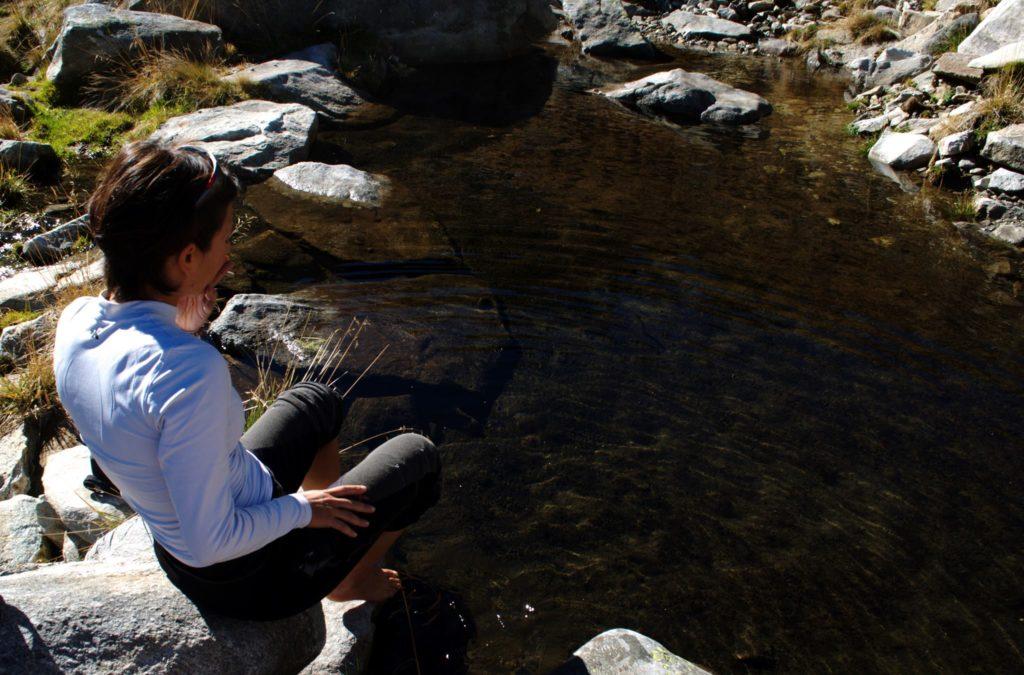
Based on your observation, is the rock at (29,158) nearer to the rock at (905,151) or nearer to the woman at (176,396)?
the woman at (176,396)

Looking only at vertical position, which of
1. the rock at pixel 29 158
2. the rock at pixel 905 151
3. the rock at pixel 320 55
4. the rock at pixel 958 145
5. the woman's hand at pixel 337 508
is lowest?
the rock at pixel 29 158

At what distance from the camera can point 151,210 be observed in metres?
2.16

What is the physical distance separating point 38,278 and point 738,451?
509 centimetres

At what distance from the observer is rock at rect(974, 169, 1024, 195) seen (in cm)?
891

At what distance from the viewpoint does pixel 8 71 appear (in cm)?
1095

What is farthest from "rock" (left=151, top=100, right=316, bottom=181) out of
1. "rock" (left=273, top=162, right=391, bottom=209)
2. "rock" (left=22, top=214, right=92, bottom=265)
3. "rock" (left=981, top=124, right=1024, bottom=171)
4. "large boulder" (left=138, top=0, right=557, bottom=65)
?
"rock" (left=981, top=124, right=1024, bottom=171)

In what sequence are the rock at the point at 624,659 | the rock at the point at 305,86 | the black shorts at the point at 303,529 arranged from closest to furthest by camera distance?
the black shorts at the point at 303,529, the rock at the point at 624,659, the rock at the point at 305,86

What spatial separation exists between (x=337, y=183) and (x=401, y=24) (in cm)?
637

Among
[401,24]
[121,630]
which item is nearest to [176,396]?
[121,630]

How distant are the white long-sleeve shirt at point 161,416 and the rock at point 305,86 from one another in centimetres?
882

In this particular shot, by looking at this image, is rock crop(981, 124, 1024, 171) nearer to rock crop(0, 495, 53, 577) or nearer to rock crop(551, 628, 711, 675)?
rock crop(551, 628, 711, 675)

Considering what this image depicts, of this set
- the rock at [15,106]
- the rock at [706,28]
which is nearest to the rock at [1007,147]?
the rock at [706,28]

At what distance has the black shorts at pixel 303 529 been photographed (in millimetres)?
2590

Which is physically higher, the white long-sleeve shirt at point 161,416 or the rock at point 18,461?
the white long-sleeve shirt at point 161,416
